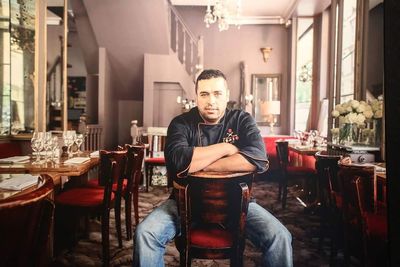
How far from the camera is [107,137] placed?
7582mm

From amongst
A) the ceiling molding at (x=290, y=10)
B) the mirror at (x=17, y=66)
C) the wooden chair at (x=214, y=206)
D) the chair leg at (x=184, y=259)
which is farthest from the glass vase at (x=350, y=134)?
the ceiling molding at (x=290, y=10)

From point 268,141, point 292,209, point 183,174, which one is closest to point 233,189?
point 183,174

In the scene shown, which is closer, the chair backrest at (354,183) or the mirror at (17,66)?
the chair backrest at (354,183)

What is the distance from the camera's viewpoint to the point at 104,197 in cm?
274

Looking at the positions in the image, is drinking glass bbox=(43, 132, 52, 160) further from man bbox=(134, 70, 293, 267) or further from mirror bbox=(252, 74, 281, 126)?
mirror bbox=(252, 74, 281, 126)

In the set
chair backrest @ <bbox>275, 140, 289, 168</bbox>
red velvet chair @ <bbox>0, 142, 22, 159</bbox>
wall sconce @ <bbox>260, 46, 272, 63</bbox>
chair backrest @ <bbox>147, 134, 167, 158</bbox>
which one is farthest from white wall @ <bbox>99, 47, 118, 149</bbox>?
chair backrest @ <bbox>275, 140, 289, 168</bbox>

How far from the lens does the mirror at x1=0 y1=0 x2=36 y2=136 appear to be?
3.99 meters

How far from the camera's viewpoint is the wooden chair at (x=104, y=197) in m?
2.63

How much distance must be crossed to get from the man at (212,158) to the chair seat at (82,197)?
3.67ft

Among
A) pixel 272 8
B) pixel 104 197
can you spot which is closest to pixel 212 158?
pixel 104 197

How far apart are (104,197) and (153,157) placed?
3308 millimetres

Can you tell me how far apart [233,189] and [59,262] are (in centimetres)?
195

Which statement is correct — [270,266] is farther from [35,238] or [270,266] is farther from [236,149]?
[35,238]

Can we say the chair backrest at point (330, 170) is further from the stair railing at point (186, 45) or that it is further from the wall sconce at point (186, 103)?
the stair railing at point (186, 45)
